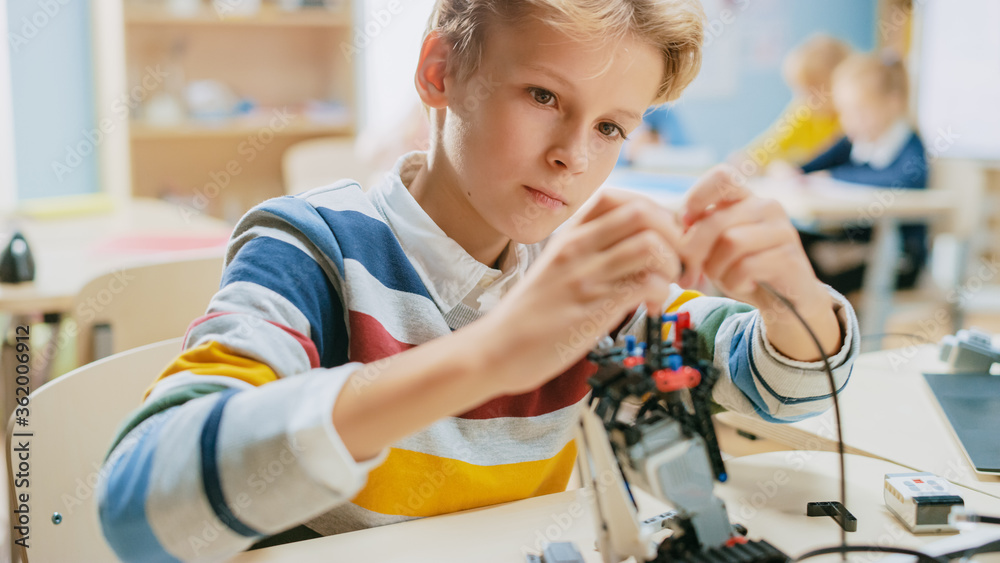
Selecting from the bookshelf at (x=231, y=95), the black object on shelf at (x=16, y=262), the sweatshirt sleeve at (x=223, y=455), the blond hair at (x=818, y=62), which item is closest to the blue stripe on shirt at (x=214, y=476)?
the sweatshirt sleeve at (x=223, y=455)

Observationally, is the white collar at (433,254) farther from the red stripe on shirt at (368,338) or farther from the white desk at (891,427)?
the white desk at (891,427)

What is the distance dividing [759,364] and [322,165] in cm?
297

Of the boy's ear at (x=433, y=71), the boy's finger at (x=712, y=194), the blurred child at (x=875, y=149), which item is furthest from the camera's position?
the blurred child at (x=875, y=149)

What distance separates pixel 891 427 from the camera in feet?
3.10

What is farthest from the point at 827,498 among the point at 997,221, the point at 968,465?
the point at 997,221

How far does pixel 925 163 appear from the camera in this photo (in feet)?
10.6

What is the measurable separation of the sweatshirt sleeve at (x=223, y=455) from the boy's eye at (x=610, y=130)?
363 mm

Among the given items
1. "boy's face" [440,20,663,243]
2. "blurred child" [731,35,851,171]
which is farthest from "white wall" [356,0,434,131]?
"boy's face" [440,20,663,243]

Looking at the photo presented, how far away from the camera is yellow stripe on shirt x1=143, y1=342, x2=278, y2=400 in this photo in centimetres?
58

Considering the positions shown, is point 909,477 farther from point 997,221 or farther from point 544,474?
point 997,221

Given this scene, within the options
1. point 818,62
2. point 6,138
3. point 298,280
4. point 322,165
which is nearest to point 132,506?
point 298,280

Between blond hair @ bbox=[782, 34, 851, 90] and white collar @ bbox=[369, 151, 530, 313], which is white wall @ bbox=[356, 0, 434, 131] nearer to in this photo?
blond hair @ bbox=[782, 34, 851, 90]

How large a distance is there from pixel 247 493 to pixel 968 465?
0.71 m

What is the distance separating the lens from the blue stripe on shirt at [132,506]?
0.53m
